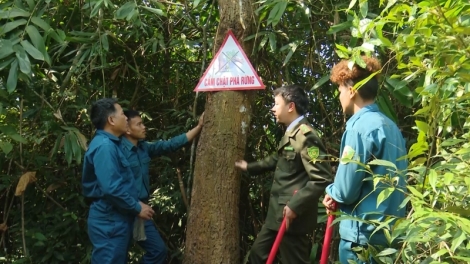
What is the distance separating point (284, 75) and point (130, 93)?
1437mm

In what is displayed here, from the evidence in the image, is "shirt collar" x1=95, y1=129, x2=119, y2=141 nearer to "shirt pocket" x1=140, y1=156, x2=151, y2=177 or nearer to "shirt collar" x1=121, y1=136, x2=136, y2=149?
"shirt collar" x1=121, y1=136, x2=136, y2=149

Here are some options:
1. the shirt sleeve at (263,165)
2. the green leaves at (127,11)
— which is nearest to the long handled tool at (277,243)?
the shirt sleeve at (263,165)

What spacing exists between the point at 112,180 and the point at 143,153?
0.52 m

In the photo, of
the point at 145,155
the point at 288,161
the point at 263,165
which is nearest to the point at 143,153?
the point at 145,155

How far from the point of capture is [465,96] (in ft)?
7.24

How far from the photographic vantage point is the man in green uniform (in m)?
3.87

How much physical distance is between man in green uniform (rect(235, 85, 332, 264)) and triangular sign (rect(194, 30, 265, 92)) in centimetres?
22

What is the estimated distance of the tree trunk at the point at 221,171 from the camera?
398cm

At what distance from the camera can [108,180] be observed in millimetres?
3998

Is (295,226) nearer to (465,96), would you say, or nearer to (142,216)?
(142,216)

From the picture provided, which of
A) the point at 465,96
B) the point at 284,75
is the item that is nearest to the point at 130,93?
the point at 284,75

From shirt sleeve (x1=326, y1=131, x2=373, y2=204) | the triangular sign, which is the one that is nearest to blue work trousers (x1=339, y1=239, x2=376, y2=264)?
shirt sleeve (x1=326, y1=131, x2=373, y2=204)

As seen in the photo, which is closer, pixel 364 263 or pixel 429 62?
pixel 429 62

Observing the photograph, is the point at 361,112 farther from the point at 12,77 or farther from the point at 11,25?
the point at 11,25
